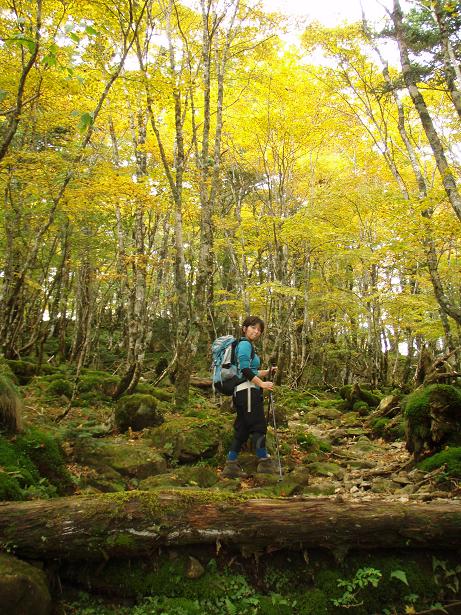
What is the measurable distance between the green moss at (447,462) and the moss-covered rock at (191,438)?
3.17 m

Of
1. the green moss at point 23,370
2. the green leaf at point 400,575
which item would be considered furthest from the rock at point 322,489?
the green moss at point 23,370

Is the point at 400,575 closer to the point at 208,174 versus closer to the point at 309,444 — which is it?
the point at 309,444

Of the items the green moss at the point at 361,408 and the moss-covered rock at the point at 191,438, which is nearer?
the moss-covered rock at the point at 191,438

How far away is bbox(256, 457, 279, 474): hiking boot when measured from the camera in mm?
5965

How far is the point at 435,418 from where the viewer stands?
19.5ft

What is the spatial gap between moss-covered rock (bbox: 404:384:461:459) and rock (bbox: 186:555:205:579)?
4326 millimetres

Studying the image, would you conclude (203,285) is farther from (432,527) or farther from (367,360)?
(367,360)

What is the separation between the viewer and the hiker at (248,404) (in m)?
5.70

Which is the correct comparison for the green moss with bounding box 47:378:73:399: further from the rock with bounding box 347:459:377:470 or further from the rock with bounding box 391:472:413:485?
the rock with bounding box 391:472:413:485

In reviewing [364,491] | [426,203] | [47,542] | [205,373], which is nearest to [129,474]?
[47,542]

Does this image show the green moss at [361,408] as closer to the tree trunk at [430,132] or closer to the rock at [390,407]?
the rock at [390,407]

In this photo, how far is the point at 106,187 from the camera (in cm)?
959

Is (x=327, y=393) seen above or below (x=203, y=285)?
below

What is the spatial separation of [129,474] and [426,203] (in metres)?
8.79
